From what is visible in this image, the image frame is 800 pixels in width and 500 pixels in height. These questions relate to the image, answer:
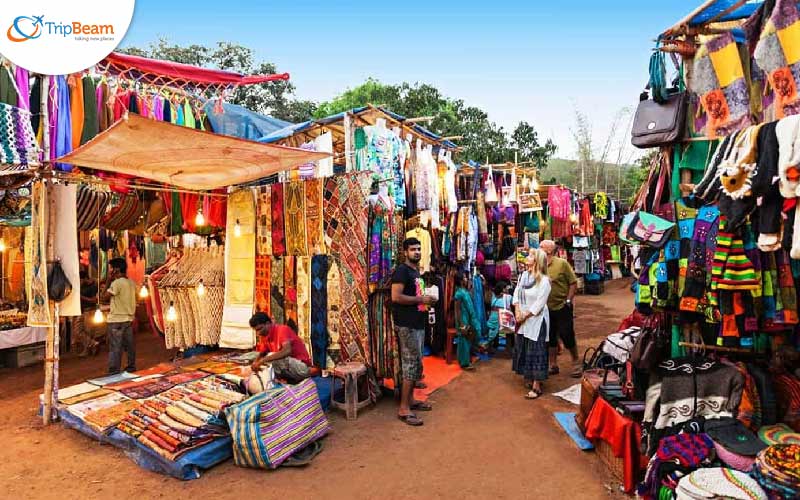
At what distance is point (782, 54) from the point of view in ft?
8.84

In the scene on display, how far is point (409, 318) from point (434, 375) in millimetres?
1911

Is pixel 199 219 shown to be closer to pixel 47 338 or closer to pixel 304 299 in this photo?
pixel 304 299

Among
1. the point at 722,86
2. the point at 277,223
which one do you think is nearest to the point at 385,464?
the point at 277,223

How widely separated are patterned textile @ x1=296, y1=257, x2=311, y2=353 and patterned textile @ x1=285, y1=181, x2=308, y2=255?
155mm

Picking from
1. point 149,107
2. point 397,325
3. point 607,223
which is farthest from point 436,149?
point 607,223

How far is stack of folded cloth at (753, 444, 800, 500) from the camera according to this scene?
234 cm

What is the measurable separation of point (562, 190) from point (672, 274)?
25.8 ft

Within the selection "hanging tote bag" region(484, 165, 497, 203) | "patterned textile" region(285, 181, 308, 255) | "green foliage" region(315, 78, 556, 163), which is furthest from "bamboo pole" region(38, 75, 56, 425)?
"green foliage" region(315, 78, 556, 163)

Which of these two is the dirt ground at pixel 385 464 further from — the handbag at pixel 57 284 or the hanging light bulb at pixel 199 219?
the hanging light bulb at pixel 199 219

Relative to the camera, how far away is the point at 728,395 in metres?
3.04

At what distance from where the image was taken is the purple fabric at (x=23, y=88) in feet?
14.9

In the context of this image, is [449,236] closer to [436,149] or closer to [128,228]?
[436,149]

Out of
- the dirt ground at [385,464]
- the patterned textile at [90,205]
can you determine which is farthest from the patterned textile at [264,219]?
the patterned textile at [90,205]

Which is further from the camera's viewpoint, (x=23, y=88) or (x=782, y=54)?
(x=23, y=88)
